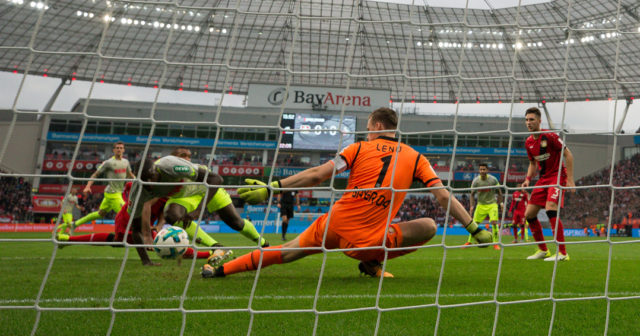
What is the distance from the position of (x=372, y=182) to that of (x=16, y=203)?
63.0 feet

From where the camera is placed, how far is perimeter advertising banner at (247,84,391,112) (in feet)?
93.1

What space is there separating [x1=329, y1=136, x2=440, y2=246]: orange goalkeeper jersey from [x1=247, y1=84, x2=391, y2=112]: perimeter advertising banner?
25155 mm

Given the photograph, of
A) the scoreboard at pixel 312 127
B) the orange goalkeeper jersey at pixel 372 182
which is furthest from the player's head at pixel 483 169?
the scoreboard at pixel 312 127

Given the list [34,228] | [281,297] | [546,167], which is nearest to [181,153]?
[281,297]

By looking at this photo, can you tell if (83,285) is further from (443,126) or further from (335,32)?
(443,126)

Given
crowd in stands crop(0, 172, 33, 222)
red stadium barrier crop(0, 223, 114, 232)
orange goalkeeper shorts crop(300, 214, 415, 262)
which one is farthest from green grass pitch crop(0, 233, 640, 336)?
crowd in stands crop(0, 172, 33, 222)

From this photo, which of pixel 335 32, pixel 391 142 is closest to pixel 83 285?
pixel 391 142

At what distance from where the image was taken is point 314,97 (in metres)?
28.6

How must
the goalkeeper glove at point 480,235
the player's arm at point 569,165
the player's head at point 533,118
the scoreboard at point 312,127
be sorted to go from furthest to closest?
the scoreboard at point 312,127
the player's head at point 533,118
the player's arm at point 569,165
the goalkeeper glove at point 480,235

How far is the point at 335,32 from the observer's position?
27.7m

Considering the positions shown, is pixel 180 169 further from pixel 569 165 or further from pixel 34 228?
pixel 34 228

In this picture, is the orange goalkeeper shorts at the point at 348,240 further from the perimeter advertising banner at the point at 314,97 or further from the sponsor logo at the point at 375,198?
the perimeter advertising banner at the point at 314,97

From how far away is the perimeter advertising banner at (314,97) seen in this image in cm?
2839

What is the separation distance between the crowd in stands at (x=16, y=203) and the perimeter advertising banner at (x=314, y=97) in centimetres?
1340
